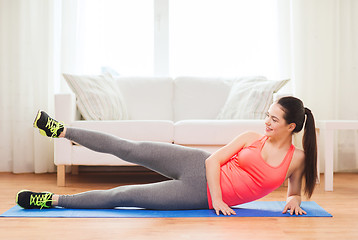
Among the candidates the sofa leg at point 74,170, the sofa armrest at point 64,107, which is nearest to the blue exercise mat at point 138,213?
the sofa armrest at point 64,107

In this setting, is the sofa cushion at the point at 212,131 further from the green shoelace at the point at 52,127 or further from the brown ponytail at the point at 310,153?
the green shoelace at the point at 52,127

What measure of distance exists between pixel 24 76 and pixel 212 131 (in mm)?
1895

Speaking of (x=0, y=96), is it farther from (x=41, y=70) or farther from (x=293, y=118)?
(x=293, y=118)

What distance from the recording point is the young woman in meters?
1.90

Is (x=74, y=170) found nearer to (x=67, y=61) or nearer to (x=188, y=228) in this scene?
(x=67, y=61)

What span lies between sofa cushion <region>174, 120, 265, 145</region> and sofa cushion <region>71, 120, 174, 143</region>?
0.29 feet

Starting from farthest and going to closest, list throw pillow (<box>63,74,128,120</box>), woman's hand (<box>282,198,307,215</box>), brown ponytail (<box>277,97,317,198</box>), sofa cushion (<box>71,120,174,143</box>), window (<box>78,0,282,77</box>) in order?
window (<box>78,0,282,77</box>)
throw pillow (<box>63,74,128,120</box>)
sofa cushion (<box>71,120,174,143</box>)
woman's hand (<box>282,198,307,215</box>)
brown ponytail (<box>277,97,317,198</box>)

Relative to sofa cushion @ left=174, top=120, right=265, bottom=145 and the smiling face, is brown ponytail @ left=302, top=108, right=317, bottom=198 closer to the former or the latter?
the smiling face

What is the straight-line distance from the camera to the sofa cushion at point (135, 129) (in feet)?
9.47

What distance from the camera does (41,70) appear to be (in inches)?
146

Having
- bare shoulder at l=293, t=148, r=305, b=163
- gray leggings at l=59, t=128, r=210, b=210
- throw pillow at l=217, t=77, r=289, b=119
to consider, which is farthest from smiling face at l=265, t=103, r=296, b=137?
throw pillow at l=217, t=77, r=289, b=119

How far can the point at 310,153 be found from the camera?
190 cm

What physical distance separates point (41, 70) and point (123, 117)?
98cm

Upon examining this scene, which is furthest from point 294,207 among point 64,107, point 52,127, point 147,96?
point 147,96
